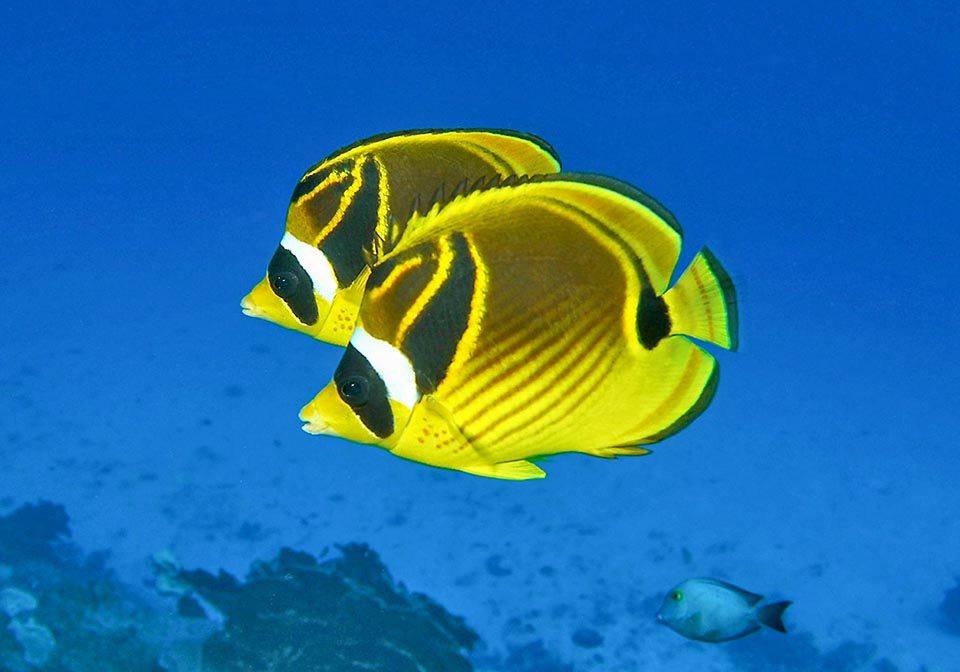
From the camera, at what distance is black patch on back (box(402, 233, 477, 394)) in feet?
4.44

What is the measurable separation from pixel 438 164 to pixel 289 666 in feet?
21.4

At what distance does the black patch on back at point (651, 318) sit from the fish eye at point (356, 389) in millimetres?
448

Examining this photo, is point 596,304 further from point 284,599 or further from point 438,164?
point 284,599

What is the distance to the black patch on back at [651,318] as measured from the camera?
1371 mm

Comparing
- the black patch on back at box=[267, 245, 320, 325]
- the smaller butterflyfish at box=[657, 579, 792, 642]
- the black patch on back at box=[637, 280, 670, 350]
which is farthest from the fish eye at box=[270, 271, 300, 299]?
the smaller butterflyfish at box=[657, 579, 792, 642]

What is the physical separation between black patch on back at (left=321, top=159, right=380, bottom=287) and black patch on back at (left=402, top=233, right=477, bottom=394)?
0.91 metres

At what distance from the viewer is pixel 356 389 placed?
1346 mm

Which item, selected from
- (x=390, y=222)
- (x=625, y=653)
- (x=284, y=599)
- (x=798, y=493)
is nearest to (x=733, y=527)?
(x=798, y=493)

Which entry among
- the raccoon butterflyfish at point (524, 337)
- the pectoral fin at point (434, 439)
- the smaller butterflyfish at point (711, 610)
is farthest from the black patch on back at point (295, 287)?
the smaller butterflyfish at point (711, 610)

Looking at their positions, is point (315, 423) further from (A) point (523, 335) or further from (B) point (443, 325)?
(A) point (523, 335)

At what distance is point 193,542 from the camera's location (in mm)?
9492

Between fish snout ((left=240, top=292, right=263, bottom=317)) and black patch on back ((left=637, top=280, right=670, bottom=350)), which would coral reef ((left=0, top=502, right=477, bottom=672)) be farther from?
black patch on back ((left=637, top=280, right=670, bottom=350))

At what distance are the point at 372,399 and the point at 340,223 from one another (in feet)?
3.26

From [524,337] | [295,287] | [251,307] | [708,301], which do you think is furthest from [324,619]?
[708,301]
